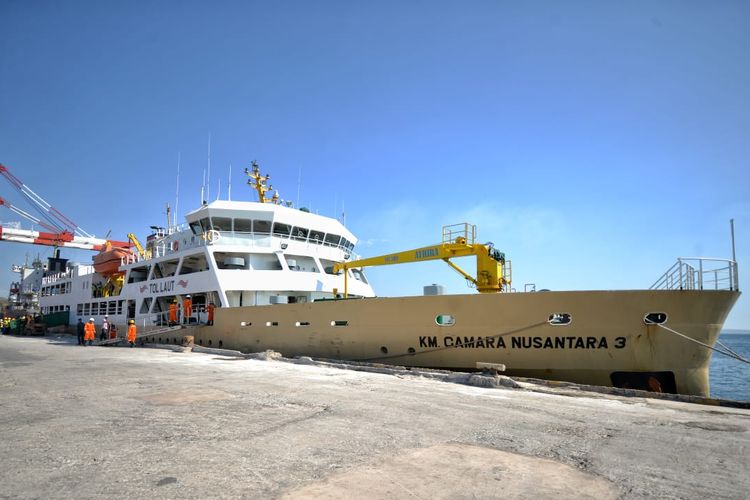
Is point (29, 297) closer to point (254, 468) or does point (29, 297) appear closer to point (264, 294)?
point (264, 294)

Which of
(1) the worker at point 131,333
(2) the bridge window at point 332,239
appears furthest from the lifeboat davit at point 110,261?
(2) the bridge window at point 332,239

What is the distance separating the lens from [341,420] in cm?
536

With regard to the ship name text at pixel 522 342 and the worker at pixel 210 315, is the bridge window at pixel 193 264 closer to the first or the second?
the worker at pixel 210 315

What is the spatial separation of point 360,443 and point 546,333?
622cm

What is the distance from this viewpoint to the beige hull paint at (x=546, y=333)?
8.68 m

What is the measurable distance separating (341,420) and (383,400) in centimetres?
152

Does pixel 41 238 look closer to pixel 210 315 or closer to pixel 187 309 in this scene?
pixel 187 309

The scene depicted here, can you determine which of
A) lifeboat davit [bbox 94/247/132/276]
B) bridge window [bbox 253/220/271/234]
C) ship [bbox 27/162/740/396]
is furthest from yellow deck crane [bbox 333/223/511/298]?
lifeboat davit [bbox 94/247/132/276]

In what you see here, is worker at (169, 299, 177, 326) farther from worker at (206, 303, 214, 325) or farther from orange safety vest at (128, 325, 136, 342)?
worker at (206, 303, 214, 325)

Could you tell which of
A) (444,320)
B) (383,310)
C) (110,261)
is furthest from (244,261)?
(110,261)

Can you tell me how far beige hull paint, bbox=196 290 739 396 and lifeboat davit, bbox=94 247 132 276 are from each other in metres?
18.0

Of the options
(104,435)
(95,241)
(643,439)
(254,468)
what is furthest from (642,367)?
(95,241)

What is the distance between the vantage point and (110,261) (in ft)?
83.5

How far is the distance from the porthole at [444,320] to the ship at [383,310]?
0.02m
